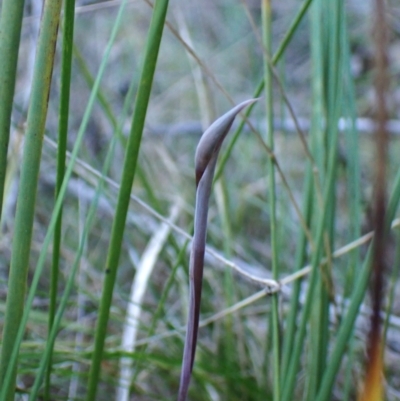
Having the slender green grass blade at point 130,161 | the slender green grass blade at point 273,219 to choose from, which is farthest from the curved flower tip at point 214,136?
the slender green grass blade at point 273,219

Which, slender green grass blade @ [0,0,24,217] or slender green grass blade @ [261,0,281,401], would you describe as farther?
slender green grass blade @ [261,0,281,401]

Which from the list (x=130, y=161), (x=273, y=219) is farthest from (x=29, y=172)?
(x=273, y=219)

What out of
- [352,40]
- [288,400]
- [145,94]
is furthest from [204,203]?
[352,40]

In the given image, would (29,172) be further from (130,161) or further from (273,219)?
(273,219)

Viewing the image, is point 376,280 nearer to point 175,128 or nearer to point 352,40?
point 175,128

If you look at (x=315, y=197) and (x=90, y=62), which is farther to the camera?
(x=90, y=62)

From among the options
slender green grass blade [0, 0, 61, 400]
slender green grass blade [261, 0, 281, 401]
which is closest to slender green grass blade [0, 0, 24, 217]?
slender green grass blade [0, 0, 61, 400]

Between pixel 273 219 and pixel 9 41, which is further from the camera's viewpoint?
pixel 273 219

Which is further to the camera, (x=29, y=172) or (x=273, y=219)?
(x=273, y=219)

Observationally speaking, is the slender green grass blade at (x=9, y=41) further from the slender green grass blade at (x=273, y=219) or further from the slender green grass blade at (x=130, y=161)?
the slender green grass blade at (x=273, y=219)

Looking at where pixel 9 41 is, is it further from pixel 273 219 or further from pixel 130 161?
pixel 273 219

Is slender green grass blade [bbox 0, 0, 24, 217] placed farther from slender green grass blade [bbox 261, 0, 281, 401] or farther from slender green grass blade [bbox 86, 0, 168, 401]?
slender green grass blade [bbox 261, 0, 281, 401]
